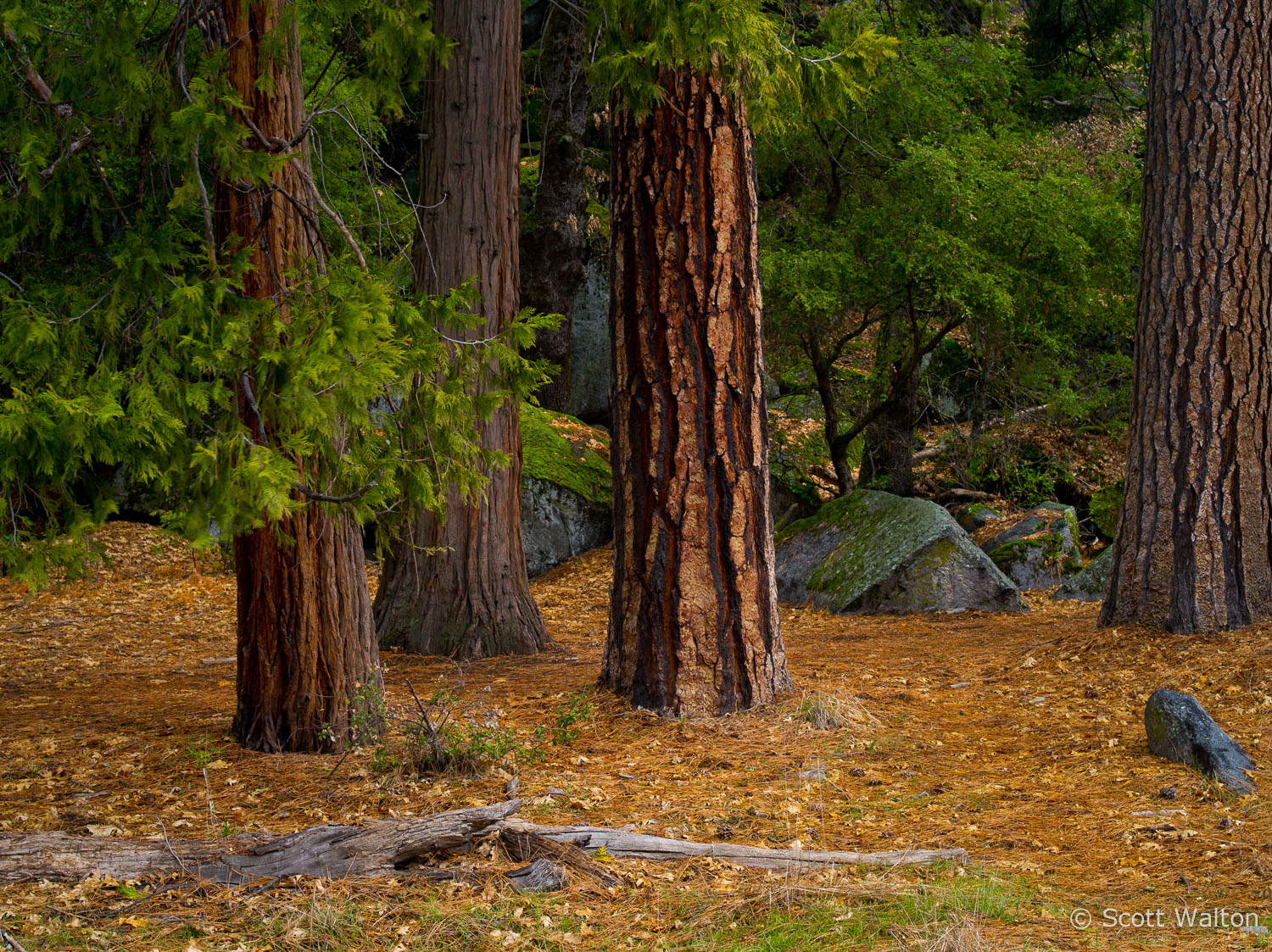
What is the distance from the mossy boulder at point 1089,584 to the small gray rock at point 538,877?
680 centimetres

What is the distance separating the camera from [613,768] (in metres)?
4.24

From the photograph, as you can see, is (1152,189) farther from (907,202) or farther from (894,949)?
(894,949)

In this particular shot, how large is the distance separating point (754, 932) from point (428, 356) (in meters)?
2.42

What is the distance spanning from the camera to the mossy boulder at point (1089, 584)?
860cm

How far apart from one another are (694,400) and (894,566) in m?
4.41

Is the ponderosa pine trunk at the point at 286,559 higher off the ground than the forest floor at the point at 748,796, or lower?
higher

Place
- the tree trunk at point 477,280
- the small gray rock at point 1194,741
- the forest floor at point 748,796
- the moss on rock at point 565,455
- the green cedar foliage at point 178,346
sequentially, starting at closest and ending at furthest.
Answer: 1. the forest floor at point 748,796
2. the green cedar foliage at point 178,346
3. the small gray rock at point 1194,741
4. the tree trunk at point 477,280
5. the moss on rock at point 565,455

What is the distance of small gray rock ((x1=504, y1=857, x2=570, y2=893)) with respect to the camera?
295 centimetres

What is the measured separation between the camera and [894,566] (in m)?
8.59

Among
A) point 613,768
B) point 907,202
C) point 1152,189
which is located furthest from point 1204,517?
point 907,202

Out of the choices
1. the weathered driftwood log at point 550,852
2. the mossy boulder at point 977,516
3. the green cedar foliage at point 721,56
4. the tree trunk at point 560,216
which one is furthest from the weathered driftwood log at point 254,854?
the tree trunk at point 560,216

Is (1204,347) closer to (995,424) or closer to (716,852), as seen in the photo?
(716,852)

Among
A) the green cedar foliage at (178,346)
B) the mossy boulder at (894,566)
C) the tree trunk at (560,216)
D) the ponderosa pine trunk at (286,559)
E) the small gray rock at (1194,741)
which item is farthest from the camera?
the tree trunk at (560,216)

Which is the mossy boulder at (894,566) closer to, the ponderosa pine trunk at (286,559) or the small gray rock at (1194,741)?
→ the small gray rock at (1194,741)
